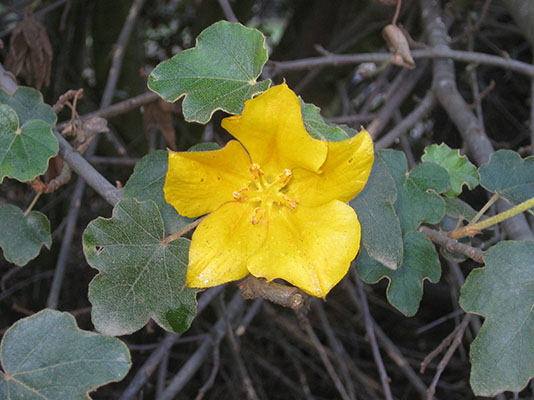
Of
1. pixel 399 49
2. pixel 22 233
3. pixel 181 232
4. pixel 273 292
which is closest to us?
pixel 273 292

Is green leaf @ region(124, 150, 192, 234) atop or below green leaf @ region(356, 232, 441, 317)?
atop

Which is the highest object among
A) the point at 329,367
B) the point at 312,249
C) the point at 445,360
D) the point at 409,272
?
the point at 312,249

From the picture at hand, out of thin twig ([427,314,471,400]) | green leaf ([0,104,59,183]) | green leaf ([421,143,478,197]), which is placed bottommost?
thin twig ([427,314,471,400])

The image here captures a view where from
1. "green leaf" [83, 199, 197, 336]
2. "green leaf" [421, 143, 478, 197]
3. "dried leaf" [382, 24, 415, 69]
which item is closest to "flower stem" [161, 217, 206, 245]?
"green leaf" [83, 199, 197, 336]

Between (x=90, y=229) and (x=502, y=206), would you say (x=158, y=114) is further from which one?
(x=502, y=206)

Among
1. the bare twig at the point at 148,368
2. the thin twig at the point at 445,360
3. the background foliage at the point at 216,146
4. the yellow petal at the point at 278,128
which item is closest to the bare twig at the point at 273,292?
the background foliage at the point at 216,146

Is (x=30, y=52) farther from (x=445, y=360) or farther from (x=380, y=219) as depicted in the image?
(x=445, y=360)

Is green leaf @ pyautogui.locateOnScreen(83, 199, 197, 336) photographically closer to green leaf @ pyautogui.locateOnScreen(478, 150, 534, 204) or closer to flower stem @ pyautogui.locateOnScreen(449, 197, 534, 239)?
flower stem @ pyautogui.locateOnScreen(449, 197, 534, 239)

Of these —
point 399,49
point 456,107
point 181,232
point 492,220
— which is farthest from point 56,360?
point 456,107
